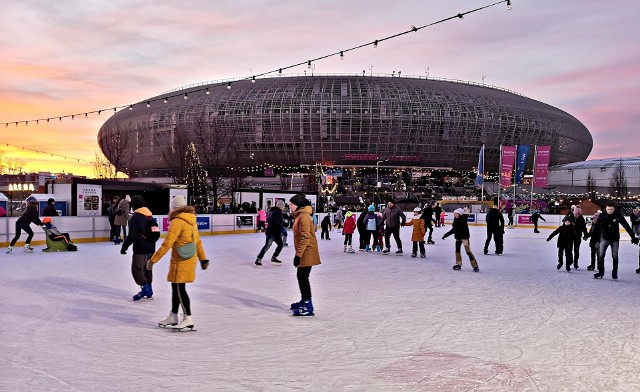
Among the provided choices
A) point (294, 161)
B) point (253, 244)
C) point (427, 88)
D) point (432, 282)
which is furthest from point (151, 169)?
point (432, 282)

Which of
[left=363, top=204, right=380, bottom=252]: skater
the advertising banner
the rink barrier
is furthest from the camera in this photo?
the advertising banner

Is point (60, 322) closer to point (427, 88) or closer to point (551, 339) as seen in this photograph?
point (551, 339)

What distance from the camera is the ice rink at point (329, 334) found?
4.62 meters

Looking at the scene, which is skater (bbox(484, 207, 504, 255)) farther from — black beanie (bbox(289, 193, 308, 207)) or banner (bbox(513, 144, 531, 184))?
banner (bbox(513, 144, 531, 184))

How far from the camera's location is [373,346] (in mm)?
5734

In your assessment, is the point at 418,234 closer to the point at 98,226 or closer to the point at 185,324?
the point at 185,324

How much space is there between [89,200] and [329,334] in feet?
69.1

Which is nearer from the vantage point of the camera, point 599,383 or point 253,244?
point 599,383

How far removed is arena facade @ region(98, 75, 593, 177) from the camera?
71812 millimetres

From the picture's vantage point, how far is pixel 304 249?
6969 mm

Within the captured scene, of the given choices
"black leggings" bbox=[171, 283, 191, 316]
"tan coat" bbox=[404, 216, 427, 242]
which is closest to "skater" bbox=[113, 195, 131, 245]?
"tan coat" bbox=[404, 216, 427, 242]

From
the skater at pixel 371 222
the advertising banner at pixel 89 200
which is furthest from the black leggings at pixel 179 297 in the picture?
the advertising banner at pixel 89 200

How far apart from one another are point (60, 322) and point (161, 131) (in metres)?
74.7

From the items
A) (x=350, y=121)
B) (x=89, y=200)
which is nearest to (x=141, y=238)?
(x=89, y=200)
